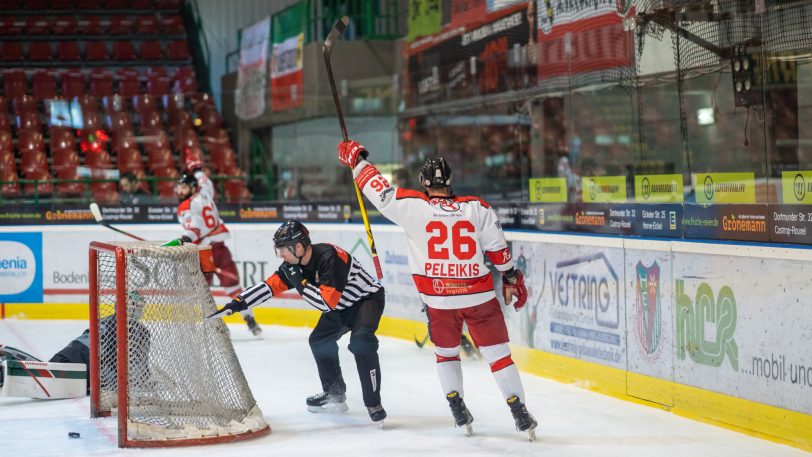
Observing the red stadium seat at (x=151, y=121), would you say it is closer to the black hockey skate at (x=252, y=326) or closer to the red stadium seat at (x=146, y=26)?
the black hockey skate at (x=252, y=326)

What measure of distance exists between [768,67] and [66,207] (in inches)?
288

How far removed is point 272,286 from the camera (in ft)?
16.9

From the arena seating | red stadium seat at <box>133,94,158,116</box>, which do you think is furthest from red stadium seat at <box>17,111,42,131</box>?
red stadium seat at <box>133,94,158,116</box>

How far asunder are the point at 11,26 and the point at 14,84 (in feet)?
14.1

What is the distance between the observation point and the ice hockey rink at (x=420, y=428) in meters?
4.77

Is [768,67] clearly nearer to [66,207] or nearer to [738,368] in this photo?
[738,368]

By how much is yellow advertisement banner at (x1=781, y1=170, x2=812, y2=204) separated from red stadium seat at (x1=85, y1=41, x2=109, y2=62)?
493 inches

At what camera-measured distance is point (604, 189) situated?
272 inches

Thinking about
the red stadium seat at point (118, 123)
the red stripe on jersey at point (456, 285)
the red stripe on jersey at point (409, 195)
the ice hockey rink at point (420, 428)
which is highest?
the red stadium seat at point (118, 123)

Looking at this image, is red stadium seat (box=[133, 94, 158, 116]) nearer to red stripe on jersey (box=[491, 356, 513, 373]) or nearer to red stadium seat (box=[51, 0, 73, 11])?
red stadium seat (box=[51, 0, 73, 11])

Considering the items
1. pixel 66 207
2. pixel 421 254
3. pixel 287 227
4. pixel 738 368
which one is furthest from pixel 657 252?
pixel 66 207

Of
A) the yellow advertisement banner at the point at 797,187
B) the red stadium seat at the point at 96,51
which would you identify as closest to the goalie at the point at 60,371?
the yellow advertisement banner at the point at 797,187

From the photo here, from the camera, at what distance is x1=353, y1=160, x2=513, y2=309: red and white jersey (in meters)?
4.86

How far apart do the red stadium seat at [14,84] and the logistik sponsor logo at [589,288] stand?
6978mm
